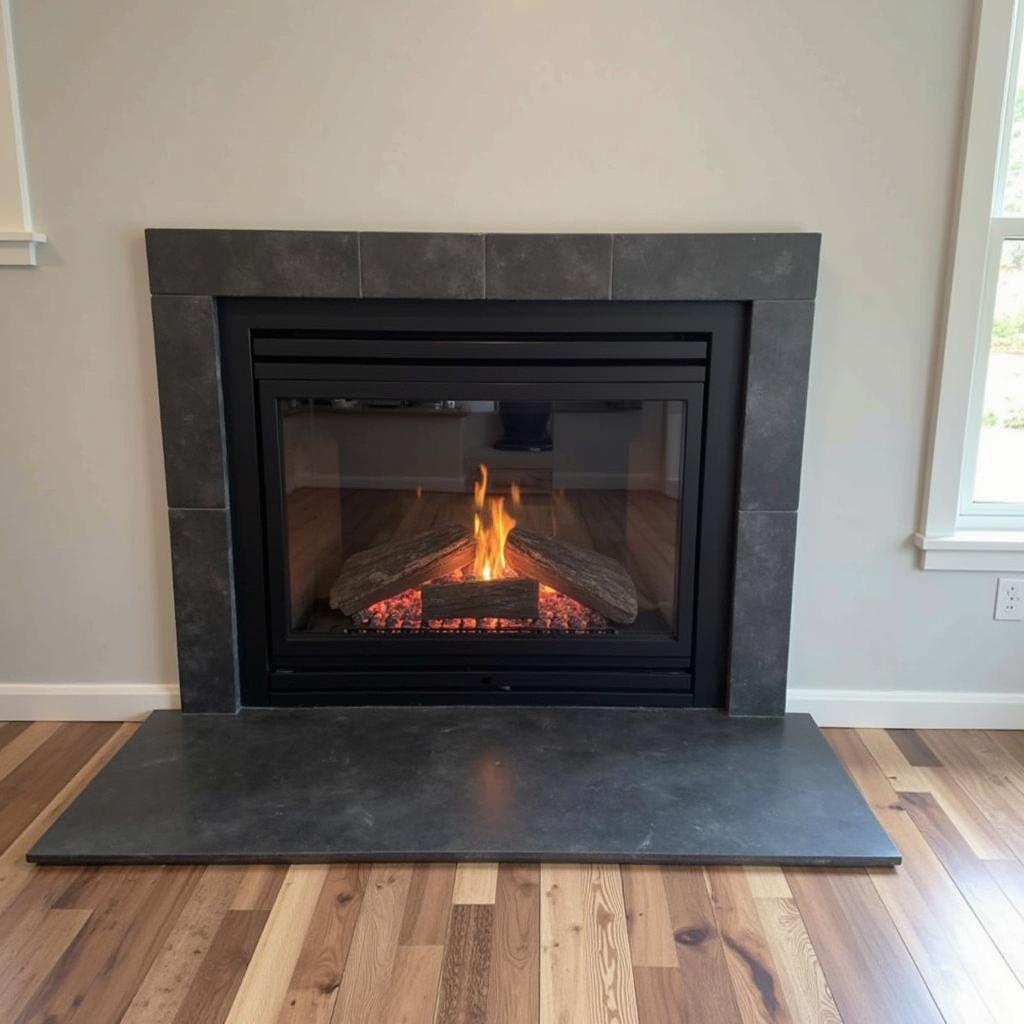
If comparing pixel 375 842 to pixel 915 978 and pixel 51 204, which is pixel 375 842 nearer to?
pixel 915 978

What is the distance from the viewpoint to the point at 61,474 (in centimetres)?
212

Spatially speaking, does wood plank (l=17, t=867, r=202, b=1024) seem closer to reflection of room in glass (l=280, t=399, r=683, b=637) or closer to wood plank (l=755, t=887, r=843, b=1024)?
reflection of room in glass (l=280, t=399, r=683, b=637)

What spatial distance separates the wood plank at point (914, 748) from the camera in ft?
6.86

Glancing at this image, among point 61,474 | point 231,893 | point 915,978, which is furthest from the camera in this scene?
point 61,474

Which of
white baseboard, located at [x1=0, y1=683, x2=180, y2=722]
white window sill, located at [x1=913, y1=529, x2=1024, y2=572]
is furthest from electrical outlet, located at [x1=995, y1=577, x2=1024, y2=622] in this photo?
white baseboard, located at [x1=0, y1=683, x2=180, y2=722]

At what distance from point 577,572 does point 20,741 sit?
1395 mm

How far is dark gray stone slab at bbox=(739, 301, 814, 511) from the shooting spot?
1.98m

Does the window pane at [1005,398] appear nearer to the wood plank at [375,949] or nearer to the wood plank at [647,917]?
the wood plank at [647,917]

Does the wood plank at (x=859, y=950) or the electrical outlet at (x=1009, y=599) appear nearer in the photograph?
the wood plank at (x=859, y=950)

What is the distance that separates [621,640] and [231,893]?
3.39 feet

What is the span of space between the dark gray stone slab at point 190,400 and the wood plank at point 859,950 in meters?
1.48

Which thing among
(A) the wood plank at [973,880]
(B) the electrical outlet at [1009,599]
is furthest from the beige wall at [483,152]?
(A) the wood plank at [973,880]

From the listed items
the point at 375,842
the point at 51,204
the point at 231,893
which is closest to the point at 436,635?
the point at 375,842

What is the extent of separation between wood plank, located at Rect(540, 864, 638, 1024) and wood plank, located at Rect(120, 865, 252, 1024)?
0.55 metres
